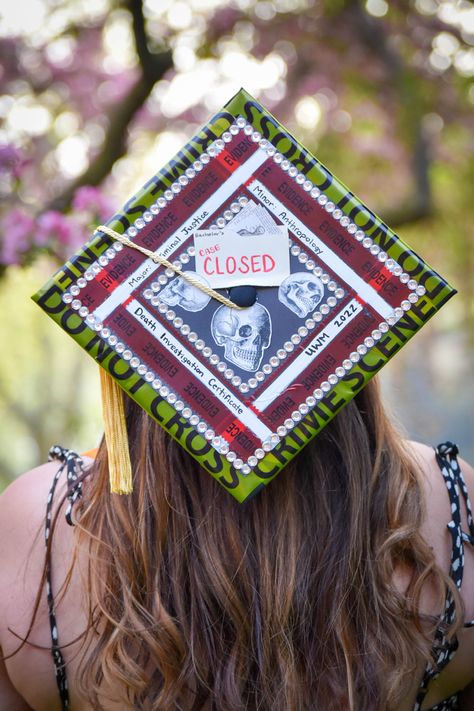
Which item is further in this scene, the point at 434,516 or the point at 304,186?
the point at 434,516

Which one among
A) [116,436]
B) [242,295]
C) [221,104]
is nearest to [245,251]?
[242,295]

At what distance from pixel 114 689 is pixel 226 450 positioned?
440 millimetres

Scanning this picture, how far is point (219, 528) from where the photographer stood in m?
1.20

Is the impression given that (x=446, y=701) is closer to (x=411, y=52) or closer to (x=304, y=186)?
(x=304, y=186)

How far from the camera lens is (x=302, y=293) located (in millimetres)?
1163

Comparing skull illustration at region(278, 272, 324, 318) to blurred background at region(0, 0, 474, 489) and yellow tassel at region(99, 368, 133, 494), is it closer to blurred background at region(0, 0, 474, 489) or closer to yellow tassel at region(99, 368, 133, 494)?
yellow tassel at region(99, 368, 133, 494)

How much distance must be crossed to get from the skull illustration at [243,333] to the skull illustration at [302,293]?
4 cm

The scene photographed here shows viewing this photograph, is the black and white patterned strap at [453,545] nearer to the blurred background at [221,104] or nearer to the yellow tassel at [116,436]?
the yellow tassel at [116,436]

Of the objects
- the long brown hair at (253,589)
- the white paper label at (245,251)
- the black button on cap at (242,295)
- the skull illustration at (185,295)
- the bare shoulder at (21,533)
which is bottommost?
the bare shoulder at (21,533)

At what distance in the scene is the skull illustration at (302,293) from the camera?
1160mm

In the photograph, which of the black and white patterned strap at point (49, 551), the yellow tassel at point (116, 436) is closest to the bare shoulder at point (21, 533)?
the black and white patterned strap at point (49, 551)

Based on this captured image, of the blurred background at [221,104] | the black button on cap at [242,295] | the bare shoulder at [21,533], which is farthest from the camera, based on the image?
the blurred background at [221,104]

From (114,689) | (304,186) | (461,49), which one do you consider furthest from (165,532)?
(461,49)

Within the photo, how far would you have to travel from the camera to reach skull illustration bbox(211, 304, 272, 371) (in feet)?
3.78
